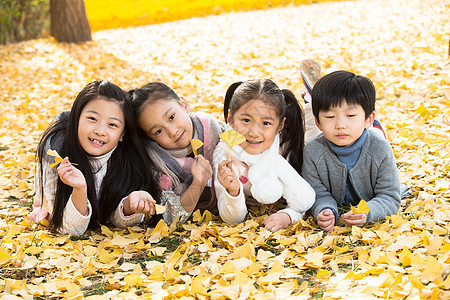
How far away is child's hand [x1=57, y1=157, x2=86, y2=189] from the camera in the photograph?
8.52 ft

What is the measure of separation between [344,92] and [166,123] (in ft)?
Result: 3.24

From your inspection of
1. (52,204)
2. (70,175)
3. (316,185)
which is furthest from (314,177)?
(52,204)

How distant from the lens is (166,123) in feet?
9.37

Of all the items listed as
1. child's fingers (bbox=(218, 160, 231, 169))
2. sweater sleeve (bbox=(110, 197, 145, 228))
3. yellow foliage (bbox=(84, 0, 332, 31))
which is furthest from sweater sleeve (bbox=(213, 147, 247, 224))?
yellow foliage (bbox=(84, 0, 332, 31))

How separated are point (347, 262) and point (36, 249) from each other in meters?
1.56

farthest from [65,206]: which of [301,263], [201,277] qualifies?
[301,263]

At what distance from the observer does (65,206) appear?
9.30ft

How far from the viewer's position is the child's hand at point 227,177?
2600 mm

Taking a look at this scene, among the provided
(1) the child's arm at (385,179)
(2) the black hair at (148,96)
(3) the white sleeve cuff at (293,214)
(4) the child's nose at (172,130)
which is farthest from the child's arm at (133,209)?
(1) the child's arm at (385,179)

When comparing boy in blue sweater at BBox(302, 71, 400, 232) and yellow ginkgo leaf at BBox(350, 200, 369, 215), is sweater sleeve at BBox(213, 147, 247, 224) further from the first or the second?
yellow ginkgo leaf at BBox(350, 200, 369, 215)

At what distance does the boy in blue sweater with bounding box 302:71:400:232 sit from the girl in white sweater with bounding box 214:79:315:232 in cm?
13

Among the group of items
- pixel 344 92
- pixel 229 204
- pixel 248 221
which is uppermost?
pixel 344 92

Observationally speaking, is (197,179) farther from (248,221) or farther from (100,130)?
(100,130)

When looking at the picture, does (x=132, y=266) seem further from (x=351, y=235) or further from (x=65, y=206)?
(x=351, y=235)
